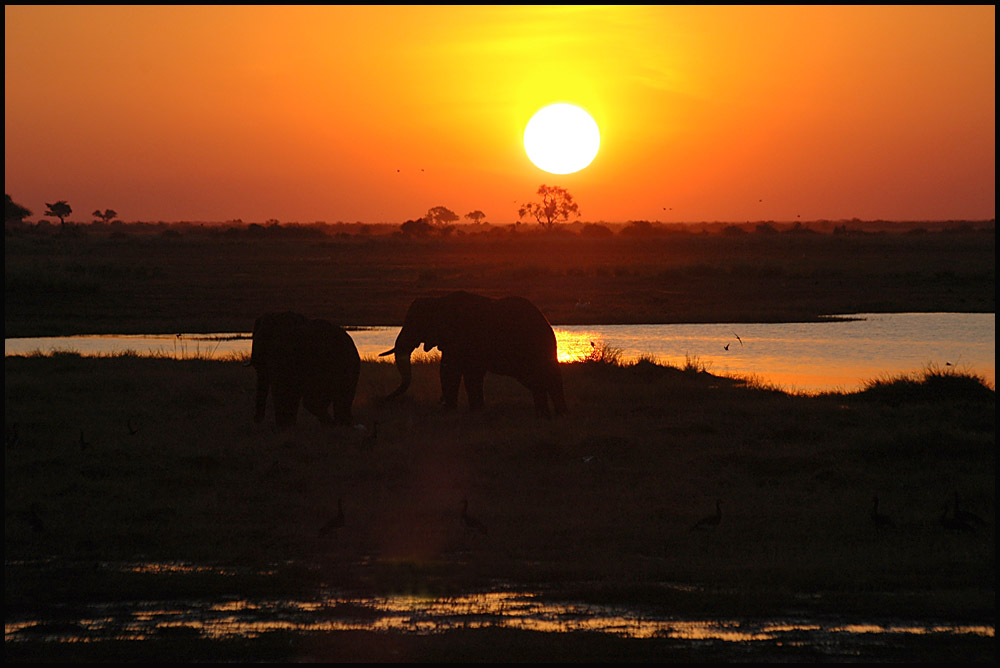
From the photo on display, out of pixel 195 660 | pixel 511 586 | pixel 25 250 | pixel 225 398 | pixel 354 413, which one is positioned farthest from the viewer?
pixel 25 250

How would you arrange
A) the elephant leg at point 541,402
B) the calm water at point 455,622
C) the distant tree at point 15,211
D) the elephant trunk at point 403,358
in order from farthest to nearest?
the distant tree at point 15,211
the elephant trunk at point 403,358
the elephant leg at point 541,402
the calm water at point 455,622

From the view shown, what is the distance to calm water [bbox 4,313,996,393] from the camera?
77.8ft

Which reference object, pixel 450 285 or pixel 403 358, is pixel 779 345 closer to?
pixel 403 358


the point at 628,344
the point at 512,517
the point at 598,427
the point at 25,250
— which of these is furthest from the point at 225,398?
the point at 25,250

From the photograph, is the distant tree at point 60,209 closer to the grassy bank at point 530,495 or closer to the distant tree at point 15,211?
the distant tree at point 15,211

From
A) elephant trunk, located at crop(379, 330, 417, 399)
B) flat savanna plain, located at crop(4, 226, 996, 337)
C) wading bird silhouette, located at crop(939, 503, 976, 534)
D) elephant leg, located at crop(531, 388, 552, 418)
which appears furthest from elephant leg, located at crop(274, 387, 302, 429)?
flat savanna plain, located at crop(4, 226, 996, 337)

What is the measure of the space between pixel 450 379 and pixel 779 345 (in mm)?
14952

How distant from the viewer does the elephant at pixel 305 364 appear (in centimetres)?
1487

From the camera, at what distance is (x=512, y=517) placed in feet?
34.7

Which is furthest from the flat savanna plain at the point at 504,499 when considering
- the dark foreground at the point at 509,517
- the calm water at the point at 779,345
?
the calm water at the point at 779,345

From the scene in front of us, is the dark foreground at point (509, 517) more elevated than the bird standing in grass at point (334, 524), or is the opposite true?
the bird standing in grass at point (334, 524)

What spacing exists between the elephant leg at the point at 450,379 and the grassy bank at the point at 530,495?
0.97 feet

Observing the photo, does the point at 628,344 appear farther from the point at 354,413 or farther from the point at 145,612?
the point at 145,612

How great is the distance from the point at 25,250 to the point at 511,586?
6877 centimetres
